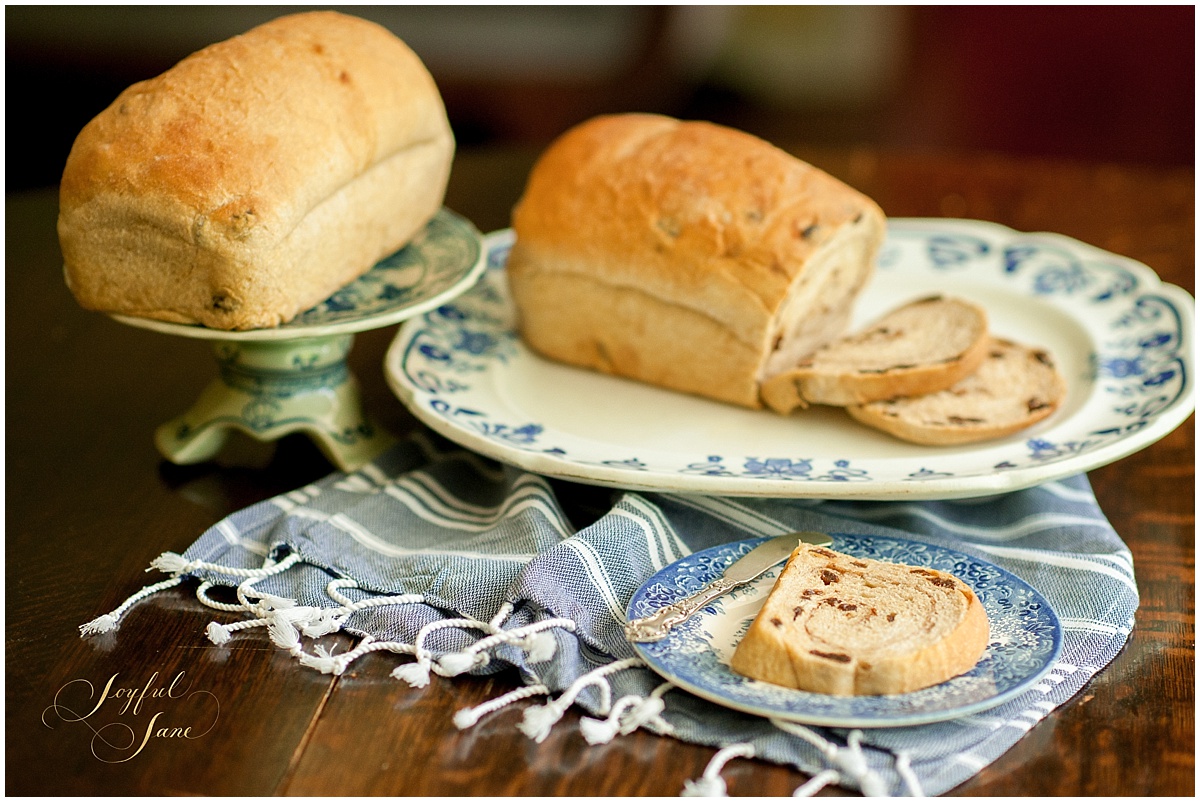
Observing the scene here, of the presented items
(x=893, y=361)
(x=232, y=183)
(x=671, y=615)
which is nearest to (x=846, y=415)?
(x=893, y=361)

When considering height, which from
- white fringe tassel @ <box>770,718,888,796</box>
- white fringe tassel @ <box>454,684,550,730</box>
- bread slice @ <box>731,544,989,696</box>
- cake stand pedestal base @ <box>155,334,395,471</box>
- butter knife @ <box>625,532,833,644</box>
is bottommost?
cake stand pedestal base @ <box>155,334,395,471</box>

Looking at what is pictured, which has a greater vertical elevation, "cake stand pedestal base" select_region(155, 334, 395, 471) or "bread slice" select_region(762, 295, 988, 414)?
"bread slice" select_region(762, 295, 988, 414)

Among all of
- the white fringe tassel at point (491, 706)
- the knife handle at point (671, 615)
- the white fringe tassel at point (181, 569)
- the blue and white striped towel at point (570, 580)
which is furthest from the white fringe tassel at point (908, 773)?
the white fringe tassel at point (181, 569)

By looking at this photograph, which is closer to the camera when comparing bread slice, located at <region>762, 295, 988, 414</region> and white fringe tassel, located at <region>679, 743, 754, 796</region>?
white fringe tassel, located at <region>679, 743, 754, 796</region>

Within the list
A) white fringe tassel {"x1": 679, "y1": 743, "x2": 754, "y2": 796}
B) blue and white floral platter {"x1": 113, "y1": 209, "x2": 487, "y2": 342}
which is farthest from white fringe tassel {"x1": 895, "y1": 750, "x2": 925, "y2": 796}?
blue and white floral platter {"x1": 113, "y1": 209, "x2": 487, "y2": 342}

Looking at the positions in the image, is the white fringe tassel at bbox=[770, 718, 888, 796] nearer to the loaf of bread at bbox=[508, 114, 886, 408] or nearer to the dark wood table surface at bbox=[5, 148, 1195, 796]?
the dark wood table surface at bbox=[5, 148, 1195, 796]

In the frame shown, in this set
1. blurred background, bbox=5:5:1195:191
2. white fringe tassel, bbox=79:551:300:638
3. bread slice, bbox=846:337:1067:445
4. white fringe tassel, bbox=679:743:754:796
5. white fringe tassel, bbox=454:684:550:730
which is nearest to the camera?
white fringe tassel, bbox=679:743:754:796

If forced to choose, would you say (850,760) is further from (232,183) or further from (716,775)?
(232,183)
